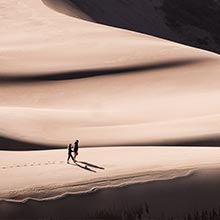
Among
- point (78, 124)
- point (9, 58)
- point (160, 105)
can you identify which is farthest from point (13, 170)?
point (9, 58)

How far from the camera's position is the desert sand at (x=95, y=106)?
39.4 feet

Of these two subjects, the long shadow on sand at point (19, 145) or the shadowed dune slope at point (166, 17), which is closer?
the long shadow on sand at point (19, 145)

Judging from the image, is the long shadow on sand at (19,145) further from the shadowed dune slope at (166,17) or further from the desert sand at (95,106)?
the shadowed dune slope at (166,17)

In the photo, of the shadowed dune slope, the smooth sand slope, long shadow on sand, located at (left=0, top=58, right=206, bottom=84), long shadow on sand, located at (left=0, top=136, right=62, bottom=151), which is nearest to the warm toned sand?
long shadow on sand, located at (left=0, top=136, right=62, bottom=151)

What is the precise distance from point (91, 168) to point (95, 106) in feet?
28.0

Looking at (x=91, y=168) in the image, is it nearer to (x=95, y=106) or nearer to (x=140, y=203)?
(x=140, y=203)

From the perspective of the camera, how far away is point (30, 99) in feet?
72.3

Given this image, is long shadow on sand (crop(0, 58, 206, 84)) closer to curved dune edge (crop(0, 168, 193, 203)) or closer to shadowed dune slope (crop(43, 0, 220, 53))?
curved dune edge (crop(0, 168, 193, 203))

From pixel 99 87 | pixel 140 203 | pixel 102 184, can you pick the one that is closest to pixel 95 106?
pixel 99 87

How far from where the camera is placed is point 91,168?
12258 millimetres

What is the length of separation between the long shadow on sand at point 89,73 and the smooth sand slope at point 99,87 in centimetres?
4

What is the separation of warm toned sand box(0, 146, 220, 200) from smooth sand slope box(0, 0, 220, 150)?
191 cm

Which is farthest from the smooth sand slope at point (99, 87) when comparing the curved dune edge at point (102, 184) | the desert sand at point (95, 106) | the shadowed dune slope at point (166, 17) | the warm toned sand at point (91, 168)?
the shadowed dune slope at point (166, 17)

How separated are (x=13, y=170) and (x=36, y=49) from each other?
15515 millimetres
